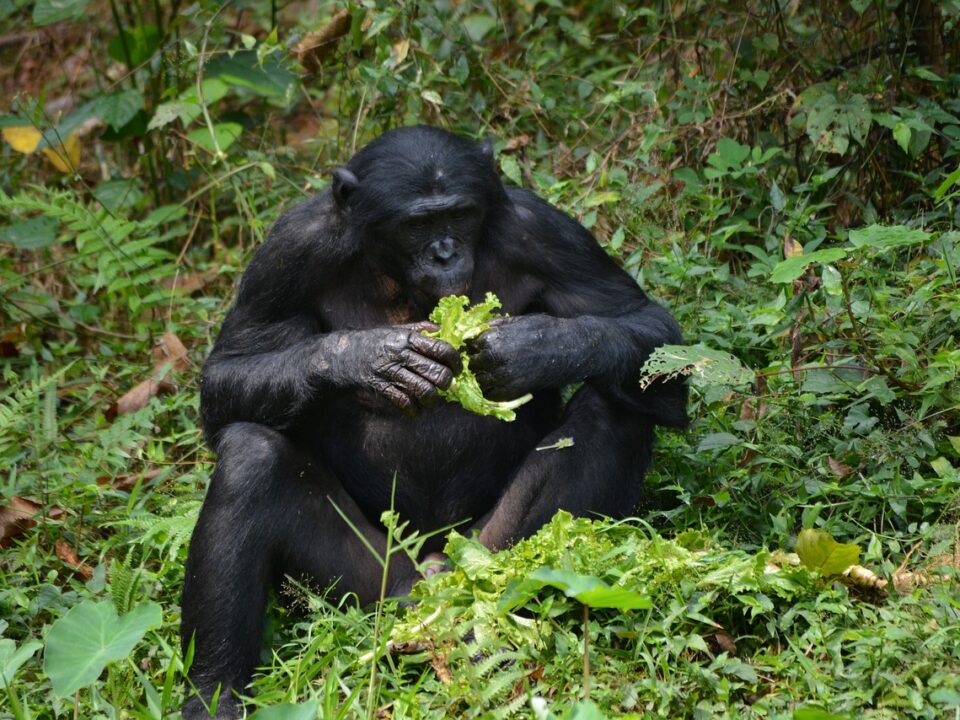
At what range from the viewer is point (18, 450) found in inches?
298

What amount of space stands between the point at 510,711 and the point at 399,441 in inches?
69.3

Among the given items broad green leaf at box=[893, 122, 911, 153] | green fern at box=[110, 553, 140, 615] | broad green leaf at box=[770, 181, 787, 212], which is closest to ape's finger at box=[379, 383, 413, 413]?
green fern at box=[110, 553, 140, 615]

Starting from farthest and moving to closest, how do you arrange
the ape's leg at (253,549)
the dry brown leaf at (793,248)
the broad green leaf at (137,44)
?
the broad green leaf at (137,44) < the dry brown leaf at (793,248) < the ape's leg at (253,549)

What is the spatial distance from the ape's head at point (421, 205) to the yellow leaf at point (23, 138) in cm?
501

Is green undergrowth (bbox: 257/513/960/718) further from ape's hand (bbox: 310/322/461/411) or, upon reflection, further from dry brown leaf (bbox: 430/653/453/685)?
ape's hand (bbox: 310/322/461/411)

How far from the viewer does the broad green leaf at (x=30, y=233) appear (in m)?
8.98

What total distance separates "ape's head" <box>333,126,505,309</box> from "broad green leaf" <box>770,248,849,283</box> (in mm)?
1389

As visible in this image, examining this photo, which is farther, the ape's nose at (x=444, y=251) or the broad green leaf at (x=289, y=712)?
the ape's nose at (x=444, y=251)

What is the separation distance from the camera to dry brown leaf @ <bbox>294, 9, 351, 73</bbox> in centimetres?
884

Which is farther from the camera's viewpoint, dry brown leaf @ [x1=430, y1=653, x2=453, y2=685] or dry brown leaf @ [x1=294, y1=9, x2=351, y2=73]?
dry brown leaf @ [x1=294, y1=9, x2=351, y2=73]

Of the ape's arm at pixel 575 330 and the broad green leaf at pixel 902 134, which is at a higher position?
the broad green leaf at pixel 902 134

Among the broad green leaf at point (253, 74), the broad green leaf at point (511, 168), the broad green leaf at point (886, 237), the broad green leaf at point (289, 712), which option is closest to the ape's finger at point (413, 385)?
the broad green leaf at point (289, 712)

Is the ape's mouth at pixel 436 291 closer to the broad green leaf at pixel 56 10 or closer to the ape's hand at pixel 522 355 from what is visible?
the ape's hand at pixel 522 355

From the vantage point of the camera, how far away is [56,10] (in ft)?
30.2
